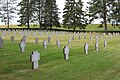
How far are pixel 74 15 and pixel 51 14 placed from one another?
620 centimetres

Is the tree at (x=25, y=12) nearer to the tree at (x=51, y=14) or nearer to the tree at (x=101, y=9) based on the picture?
the tree at (x=51, y=14)

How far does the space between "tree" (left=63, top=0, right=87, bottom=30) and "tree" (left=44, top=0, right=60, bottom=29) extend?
9.19ft

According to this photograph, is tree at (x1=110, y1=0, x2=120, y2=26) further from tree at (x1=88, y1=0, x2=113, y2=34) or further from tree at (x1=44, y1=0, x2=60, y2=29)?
tree at (x1=44, y1=0, x2=60, y2=29)

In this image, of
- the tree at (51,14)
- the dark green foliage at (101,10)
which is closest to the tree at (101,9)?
the dark green foliage at (101,10)

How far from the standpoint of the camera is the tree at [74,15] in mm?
64750

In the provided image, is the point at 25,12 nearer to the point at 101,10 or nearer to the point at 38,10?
the point at 38,10

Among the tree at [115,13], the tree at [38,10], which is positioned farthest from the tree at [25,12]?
the tree at [115,13]

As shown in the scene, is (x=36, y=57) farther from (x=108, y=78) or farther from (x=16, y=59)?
(x=108, y=78)

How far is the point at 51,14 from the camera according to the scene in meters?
68.1

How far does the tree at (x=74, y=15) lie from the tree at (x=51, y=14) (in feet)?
9.19

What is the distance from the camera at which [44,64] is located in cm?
1270

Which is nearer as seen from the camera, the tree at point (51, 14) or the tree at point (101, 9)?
the tree at point (101, 9)

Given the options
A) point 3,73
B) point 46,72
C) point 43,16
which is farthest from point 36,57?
point 43,16

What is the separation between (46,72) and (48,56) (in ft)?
14.0
